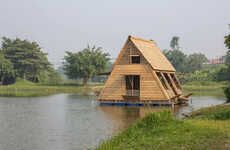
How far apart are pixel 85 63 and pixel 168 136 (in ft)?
199

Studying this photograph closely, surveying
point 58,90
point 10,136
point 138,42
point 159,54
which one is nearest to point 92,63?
point 58,90

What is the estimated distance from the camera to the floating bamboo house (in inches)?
1382

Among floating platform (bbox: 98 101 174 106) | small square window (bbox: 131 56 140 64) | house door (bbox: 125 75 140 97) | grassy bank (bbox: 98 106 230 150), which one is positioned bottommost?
floating platform (bbox: 98 101 174 106)

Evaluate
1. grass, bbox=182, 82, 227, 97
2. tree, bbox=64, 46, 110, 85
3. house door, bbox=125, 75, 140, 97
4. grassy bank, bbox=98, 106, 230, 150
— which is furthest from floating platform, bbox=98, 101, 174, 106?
tree, bbox=64, 46, 110, 85

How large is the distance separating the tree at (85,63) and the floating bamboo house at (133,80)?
33780 millimetres

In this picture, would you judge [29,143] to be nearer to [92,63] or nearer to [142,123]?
[142,123]

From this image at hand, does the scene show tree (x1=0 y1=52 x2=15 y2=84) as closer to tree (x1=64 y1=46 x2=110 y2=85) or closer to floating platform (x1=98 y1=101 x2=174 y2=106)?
tree (x1=64 y1=46 x2=110 y2=85)

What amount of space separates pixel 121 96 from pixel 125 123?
1412 centimetres

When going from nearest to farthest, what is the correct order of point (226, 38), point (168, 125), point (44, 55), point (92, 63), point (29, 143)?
point (168, 125)
point (29, 143)
point (226, 38)
point (92, 63)
point (44, 55)

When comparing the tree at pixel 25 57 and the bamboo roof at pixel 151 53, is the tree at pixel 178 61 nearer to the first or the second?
the tree at pixel 25 57

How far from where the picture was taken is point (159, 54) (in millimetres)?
43250

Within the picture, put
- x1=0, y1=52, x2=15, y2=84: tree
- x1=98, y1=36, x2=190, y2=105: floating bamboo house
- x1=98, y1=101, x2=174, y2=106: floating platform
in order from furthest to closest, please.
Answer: x1=0, y1=52, x2=15, y2=84: tree → x1=98, y1=36, x2=190, y2=105: floating bamboo house → x1=98, y1=101, x2=174, y2=106: floating platform

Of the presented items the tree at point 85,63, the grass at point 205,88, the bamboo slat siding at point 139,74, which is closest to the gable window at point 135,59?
the bamboo slat siding at point 139,74

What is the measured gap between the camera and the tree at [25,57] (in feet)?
242
